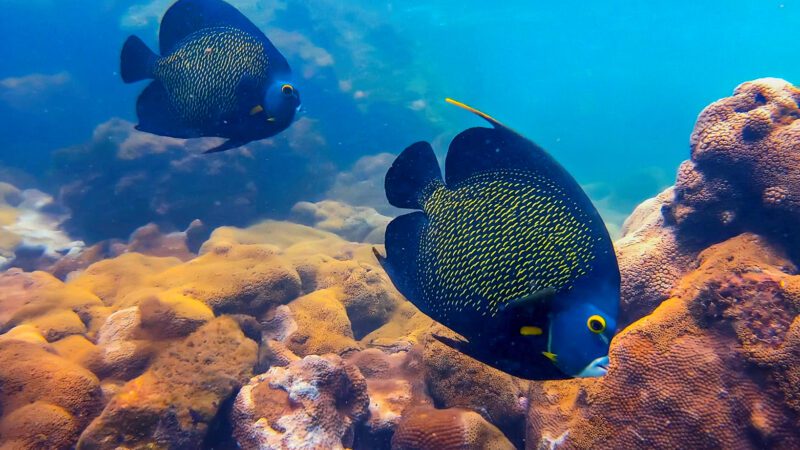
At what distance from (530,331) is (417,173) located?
665mm

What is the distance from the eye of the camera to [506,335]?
1.27 meters

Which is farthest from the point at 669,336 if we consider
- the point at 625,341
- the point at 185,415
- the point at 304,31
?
the point at 304,31

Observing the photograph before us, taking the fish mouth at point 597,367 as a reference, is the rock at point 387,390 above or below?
below

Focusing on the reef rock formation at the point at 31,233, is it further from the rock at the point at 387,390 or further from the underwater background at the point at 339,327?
the rock at the point at 387,390

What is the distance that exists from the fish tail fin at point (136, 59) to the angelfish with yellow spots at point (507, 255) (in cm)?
158

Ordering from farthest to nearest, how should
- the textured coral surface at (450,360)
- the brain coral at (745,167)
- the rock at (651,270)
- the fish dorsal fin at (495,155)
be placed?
the rock at (651,270)
the brain coral at (745,167)
the textured coral surface at (450,360)
the fish dorsal fin at (495,155)

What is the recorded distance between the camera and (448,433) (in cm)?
280

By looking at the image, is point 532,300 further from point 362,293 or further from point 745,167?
point 362,293

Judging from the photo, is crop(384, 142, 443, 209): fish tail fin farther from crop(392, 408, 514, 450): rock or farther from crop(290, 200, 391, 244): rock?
crop(290, 200, 391, 244): rock

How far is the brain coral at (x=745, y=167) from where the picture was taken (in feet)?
10.1

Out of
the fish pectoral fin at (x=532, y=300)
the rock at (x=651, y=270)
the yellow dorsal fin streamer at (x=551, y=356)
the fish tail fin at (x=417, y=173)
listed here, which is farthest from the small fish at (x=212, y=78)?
the rock at (x=651, y=270)

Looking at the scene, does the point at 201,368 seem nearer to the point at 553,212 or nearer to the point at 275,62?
the point at 275,62

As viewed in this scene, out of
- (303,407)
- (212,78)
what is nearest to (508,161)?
(212,78)

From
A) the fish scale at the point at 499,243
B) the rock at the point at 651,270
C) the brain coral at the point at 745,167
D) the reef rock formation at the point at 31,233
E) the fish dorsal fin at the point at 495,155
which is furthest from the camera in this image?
the reef rock formation at the point at 31,233
